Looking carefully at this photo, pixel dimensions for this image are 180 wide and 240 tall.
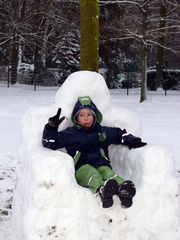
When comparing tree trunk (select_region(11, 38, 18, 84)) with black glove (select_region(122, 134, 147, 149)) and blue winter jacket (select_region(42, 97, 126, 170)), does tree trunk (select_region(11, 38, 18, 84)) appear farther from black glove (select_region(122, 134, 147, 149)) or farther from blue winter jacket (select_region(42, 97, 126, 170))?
black glove (select_region(122, 134, 147, 149))

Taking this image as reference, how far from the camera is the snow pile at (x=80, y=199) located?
3.80m

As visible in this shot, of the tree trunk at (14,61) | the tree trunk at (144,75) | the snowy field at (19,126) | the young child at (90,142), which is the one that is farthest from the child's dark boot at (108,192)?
the tree trunk at (14,61)

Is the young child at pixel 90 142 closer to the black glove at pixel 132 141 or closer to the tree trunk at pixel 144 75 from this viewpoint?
the black glove at pixel 132 141

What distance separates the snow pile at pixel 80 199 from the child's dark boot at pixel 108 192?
115 mm

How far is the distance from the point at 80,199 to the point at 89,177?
28 cm

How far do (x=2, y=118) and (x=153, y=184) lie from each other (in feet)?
28.1

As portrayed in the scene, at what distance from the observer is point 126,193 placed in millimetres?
3902

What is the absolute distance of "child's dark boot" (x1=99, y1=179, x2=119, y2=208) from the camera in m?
3.83

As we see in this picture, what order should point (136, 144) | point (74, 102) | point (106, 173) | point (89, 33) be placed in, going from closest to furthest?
point (106, 173)
point (136, 144)
point (74, 102)
point (89, 33)

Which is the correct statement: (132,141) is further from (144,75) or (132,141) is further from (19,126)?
(144,75)

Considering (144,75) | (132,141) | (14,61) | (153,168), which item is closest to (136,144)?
(132,141)

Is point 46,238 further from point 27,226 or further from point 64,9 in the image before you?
point 64,9

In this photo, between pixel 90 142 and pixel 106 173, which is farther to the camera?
pixel 90 142

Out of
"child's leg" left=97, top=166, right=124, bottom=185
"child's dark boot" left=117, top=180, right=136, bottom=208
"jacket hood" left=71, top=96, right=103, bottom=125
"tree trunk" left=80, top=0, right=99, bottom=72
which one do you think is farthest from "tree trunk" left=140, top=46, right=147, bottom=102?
"child's dark boot" left=117, top=180, right=136, bottom=208
